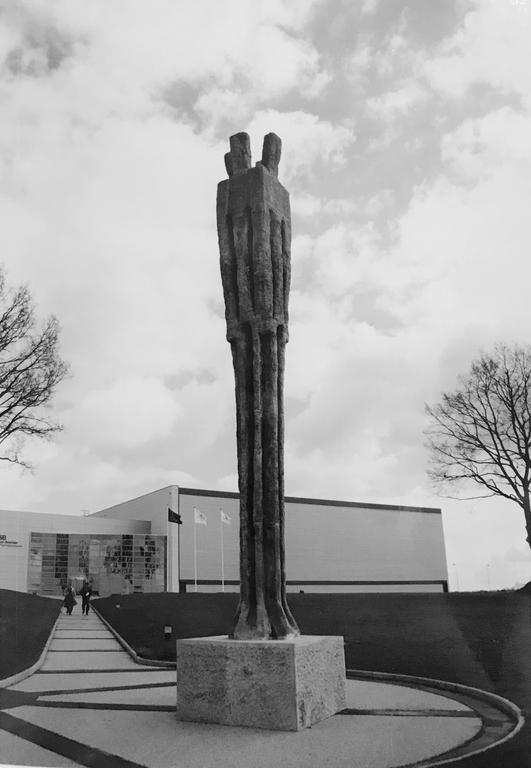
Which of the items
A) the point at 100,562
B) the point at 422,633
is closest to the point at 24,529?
the point at 100,562

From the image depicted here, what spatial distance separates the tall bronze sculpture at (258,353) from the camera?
7074 mm

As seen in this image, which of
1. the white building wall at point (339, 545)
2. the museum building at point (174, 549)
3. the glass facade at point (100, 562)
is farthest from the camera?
the white building wall at point (339, 545)

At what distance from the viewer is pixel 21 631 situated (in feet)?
47.6

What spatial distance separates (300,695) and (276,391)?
127 inches

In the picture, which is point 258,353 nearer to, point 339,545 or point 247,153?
point 247,153

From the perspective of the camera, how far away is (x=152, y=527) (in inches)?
1582

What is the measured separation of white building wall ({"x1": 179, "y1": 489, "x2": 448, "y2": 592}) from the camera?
38719 mm

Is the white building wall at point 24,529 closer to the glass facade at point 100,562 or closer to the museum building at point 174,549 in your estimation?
the museum building at point 174,549

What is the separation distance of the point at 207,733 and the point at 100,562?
115 ft

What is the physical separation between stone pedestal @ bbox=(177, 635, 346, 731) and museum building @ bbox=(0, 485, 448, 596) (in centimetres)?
2582

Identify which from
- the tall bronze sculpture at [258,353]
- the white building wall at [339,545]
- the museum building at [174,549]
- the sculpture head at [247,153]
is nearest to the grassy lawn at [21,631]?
the tall bronze sculpture at [258,353]

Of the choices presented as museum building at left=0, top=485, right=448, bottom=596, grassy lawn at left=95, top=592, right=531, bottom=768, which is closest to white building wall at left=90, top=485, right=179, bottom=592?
museum building at left=0, top=485, right=448, bottom=596

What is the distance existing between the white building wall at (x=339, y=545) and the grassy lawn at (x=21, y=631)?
1719 cm

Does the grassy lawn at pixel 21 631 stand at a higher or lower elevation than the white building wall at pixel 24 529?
lower
